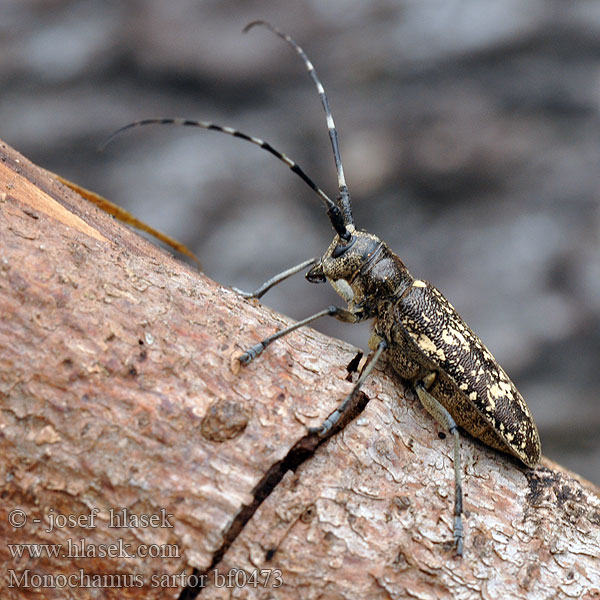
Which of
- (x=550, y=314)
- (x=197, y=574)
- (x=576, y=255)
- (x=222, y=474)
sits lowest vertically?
(x=197, y=574)

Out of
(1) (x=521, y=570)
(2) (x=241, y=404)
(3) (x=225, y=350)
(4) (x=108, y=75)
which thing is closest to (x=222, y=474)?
(2) (x=241, y=404)

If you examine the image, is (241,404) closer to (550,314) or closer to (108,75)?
(550,314)

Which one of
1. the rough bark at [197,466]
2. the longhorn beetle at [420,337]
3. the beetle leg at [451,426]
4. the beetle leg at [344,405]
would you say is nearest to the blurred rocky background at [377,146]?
the longhorn beetle at [420,337]

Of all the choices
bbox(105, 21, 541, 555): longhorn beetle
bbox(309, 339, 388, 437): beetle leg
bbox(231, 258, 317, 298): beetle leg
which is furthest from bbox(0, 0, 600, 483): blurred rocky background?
bbox(309, 339, 388, 437): beetle leg

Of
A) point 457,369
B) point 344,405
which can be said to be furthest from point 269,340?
point 457,369

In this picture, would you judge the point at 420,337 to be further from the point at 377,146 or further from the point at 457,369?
the point at 377,146

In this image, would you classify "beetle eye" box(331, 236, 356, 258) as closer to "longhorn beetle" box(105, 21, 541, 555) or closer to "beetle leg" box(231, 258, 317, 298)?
"longhorn beetle" box(105, 21, 541, 555)

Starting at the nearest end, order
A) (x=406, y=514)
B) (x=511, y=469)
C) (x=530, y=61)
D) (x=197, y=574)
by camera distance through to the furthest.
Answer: (x=197, y=574)
(x=406, y=514)
(x=511, y=469)
(x=530, y=61)
